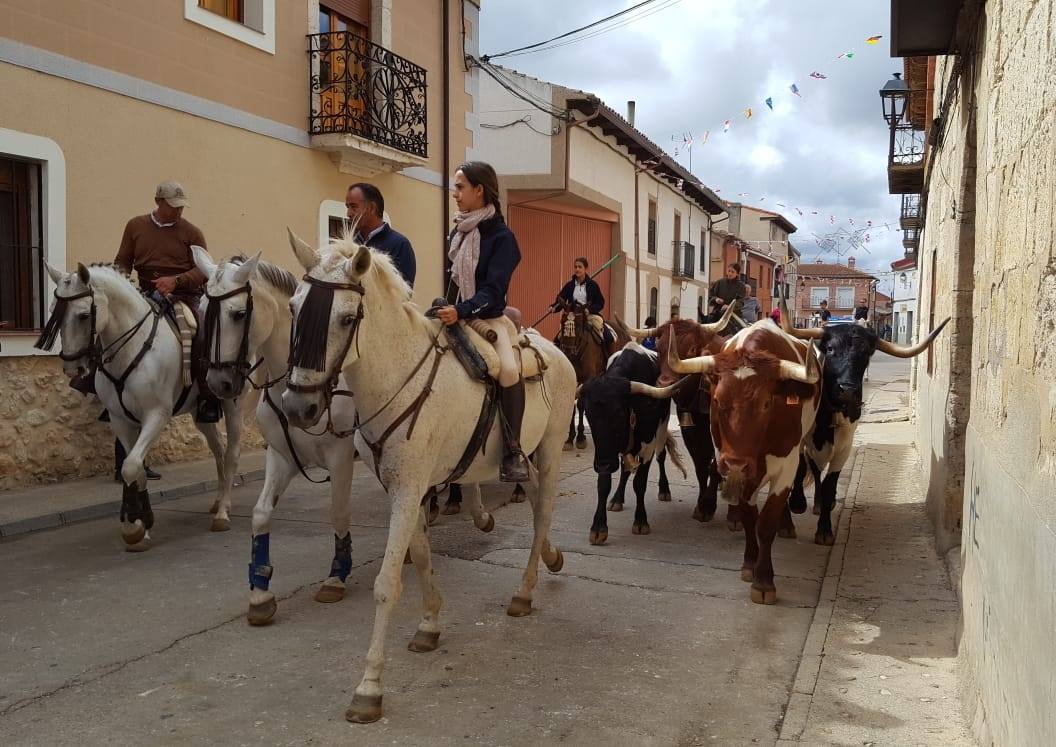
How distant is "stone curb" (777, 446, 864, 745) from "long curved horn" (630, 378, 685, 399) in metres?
1.68

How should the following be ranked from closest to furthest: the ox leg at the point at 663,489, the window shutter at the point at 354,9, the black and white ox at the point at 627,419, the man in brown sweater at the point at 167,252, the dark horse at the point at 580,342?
the black and white ox at the point at 627,419 < the man in brown sweater at the point at 167,252 < the ox leg at the point at 663,489 < the dark horse at the point at 580,342 < the window shutter at the point at 354,9

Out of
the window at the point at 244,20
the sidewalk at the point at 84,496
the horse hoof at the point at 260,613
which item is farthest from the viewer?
the window at the point at 244,20

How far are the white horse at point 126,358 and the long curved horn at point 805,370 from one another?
4448 mm

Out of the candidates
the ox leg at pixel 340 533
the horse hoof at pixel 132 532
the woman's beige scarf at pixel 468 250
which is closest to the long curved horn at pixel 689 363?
the woman's beige scarf at pixel 468 250

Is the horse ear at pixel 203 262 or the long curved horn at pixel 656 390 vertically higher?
the horse ear at pixel 203 262

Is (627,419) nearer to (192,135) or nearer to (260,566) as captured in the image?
(260,566)

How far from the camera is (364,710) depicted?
Result: 3.52 m

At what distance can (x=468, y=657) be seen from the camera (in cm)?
428

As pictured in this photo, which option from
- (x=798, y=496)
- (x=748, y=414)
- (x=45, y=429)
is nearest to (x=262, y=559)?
(x=748, y=414)

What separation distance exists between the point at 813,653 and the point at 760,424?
4.58 ft

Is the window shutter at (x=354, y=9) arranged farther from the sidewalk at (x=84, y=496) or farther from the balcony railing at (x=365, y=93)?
the sidewalk at (x=84, y=496)

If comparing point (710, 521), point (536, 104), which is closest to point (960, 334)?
point (710, 521)

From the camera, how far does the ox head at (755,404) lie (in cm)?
520

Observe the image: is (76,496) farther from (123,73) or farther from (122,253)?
(123,73)
